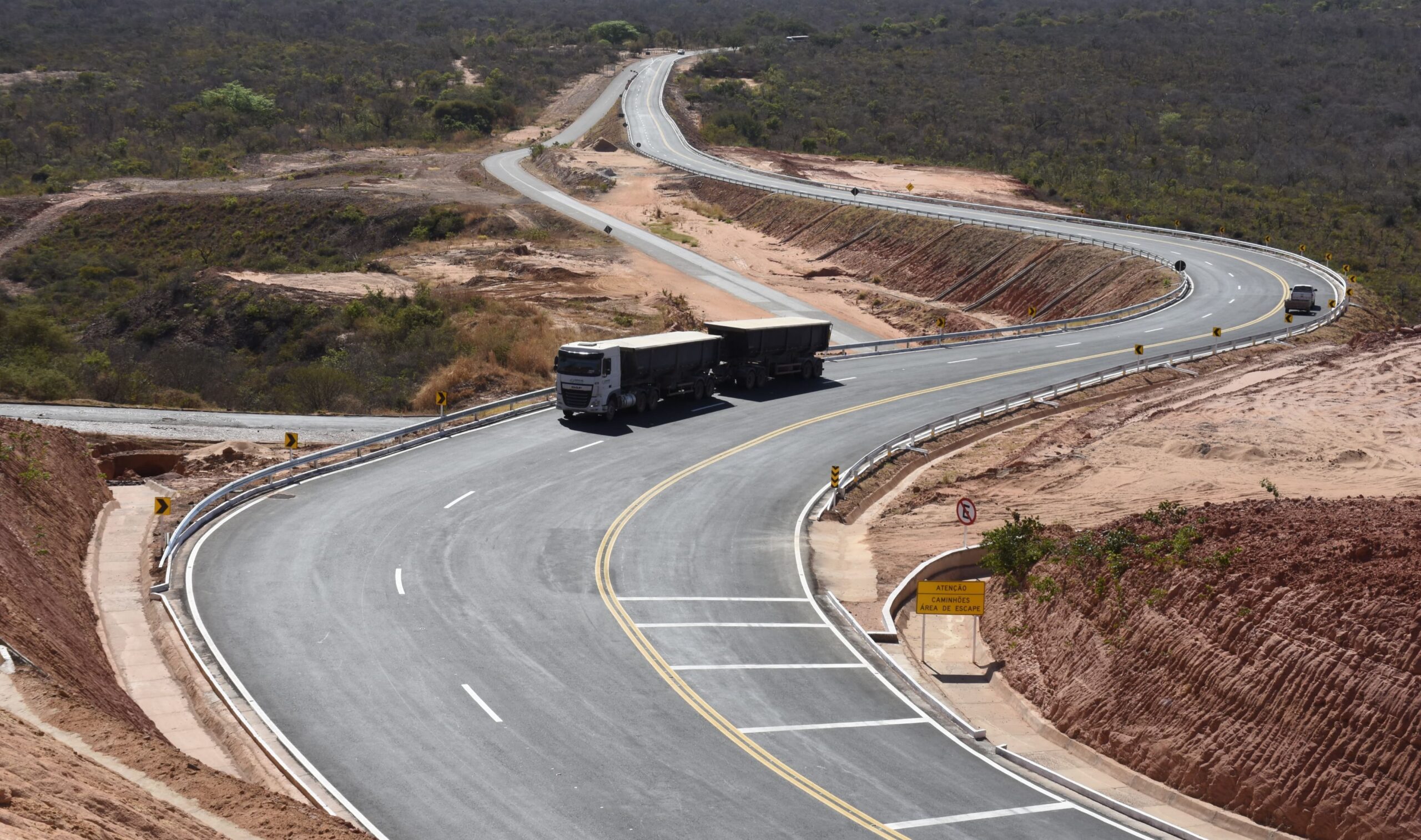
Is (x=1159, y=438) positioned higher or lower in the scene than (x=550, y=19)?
lower

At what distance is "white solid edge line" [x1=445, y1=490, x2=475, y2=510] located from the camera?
31.2 m

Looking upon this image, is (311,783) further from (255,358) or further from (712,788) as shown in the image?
(255,358)

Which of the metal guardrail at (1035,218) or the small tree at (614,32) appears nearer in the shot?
the metal guardrail at (1035,218)

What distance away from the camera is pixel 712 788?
1792cm

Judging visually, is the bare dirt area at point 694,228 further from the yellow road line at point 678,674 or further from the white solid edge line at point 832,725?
the white solid edge line at point 832,725

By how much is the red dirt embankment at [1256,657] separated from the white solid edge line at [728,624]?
14.5 ft

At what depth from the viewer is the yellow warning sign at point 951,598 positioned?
75.8 feet

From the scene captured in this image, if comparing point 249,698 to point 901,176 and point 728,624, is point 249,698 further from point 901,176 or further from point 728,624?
point 901,176

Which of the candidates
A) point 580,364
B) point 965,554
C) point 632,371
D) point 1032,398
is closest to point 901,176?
point 1032,398

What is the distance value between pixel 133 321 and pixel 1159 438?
4986 cm

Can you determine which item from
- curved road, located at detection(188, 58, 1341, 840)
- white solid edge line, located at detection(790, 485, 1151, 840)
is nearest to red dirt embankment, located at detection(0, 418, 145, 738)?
curved road, located at detection(188, 58, 1341, 840)

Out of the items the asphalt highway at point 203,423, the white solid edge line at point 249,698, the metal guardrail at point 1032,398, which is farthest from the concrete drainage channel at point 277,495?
the metal guardrail at point 1032,398

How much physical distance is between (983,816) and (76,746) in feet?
41.2

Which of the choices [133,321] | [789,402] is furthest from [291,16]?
[789,402]
